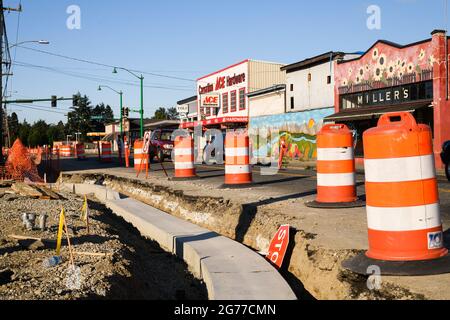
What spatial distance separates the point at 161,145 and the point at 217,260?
24302 millimetres

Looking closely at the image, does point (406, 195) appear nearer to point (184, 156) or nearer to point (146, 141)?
point (184, 156)

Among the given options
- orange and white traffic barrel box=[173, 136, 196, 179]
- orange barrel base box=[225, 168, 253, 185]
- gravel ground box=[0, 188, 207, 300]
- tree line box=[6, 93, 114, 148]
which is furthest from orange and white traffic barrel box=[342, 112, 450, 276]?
tree line box=[6, 93, 114, 148]

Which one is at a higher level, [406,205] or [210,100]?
[210,100]

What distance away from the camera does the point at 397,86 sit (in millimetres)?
24875

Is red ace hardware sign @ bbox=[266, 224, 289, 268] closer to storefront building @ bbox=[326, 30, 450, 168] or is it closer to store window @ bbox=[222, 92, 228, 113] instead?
storefront building @ bbox=[326, 30, 450, 168]

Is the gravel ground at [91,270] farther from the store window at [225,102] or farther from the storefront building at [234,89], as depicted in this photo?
the store window at [225,102]

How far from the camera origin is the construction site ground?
4.47 meters

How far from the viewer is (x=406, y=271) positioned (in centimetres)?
451

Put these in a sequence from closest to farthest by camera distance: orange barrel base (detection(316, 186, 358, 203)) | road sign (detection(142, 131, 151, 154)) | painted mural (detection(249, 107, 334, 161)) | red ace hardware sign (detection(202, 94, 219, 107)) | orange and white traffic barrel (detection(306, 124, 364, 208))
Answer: orange and white traffic barrel (detection(306, 124, 364, 208)) < orange barrel base (detection(316, 186, 358, 203)) < road sign (detection(142, 131, 151, 154)) < painted mural (detection(249, 107, 334, 161)) < red ace hardware sign (detection(202, 94, 219, 107))

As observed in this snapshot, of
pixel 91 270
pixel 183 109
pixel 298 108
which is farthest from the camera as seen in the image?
pixel 183 109

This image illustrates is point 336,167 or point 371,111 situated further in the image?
point 371,111

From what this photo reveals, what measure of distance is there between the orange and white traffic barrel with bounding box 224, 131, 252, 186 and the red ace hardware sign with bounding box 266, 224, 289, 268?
19.6 feet

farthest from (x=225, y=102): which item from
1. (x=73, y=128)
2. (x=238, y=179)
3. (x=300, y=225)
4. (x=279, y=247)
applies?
(x=73, y=128)

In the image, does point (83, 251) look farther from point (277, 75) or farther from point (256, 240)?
point (277, 75)
